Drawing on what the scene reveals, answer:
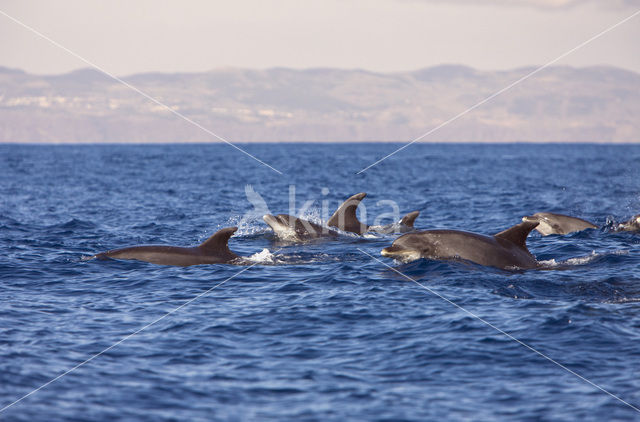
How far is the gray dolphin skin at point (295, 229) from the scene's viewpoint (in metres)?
24.4

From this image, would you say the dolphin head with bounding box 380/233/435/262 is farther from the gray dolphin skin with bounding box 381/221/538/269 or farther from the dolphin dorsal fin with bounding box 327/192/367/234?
the dolphin dorsal fin with bounding box 327/192/367/234

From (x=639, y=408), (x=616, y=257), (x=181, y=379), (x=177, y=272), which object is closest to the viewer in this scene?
(x=639, y=408)

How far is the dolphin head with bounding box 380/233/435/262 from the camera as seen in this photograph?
18656mm

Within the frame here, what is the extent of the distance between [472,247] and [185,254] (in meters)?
7.55

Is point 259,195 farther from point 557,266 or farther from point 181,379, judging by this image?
point 181,379

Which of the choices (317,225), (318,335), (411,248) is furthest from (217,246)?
(318,335)

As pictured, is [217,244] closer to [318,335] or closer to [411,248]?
[411,248]

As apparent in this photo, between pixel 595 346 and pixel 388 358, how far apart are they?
366 centimetres

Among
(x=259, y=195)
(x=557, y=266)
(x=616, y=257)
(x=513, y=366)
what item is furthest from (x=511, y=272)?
(x=259, y=195)

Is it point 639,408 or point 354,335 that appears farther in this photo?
point 354,335

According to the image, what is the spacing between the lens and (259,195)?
169ft

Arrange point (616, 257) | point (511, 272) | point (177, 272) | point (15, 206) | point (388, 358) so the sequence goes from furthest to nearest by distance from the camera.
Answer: point (15, 206) < point (616, 257) < point (177, 272) < point (511, 272) < point (388, 358)

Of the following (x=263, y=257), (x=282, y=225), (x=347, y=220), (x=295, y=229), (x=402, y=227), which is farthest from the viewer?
(x=402, y=227)

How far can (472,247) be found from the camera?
1814 centimetres
